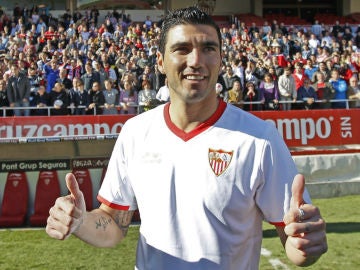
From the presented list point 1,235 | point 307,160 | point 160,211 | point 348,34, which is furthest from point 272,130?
point 348,34

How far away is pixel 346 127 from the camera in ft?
37.9

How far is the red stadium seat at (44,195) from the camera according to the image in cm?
850

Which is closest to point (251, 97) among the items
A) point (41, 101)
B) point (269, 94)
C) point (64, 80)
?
point (269, 94)

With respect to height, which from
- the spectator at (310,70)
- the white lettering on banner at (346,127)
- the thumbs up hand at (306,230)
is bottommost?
the white lettering on banner at (346,127)

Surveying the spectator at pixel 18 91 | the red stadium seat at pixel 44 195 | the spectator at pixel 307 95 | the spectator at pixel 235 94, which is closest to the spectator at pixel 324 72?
the spectator at pixel 307 95

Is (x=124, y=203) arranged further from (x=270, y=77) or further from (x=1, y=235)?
(x=270, y=77)

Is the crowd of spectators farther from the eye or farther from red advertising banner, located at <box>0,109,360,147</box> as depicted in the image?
the eye

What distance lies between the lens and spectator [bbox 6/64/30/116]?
12.6 m

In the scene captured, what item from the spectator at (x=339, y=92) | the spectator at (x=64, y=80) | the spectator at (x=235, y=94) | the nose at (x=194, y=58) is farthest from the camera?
the spectator at (x=64, y=80)

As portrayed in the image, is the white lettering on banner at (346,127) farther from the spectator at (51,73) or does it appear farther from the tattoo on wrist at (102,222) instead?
the tattoo on wrist at (102,222)

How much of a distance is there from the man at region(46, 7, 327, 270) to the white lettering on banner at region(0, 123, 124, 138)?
8.68m

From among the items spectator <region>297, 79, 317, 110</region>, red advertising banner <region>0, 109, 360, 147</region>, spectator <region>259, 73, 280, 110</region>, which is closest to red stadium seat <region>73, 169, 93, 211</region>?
red advertising banner <region>0, 109, 360, 147</region>

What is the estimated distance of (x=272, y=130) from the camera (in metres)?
2.38

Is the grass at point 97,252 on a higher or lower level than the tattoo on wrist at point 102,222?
lower
